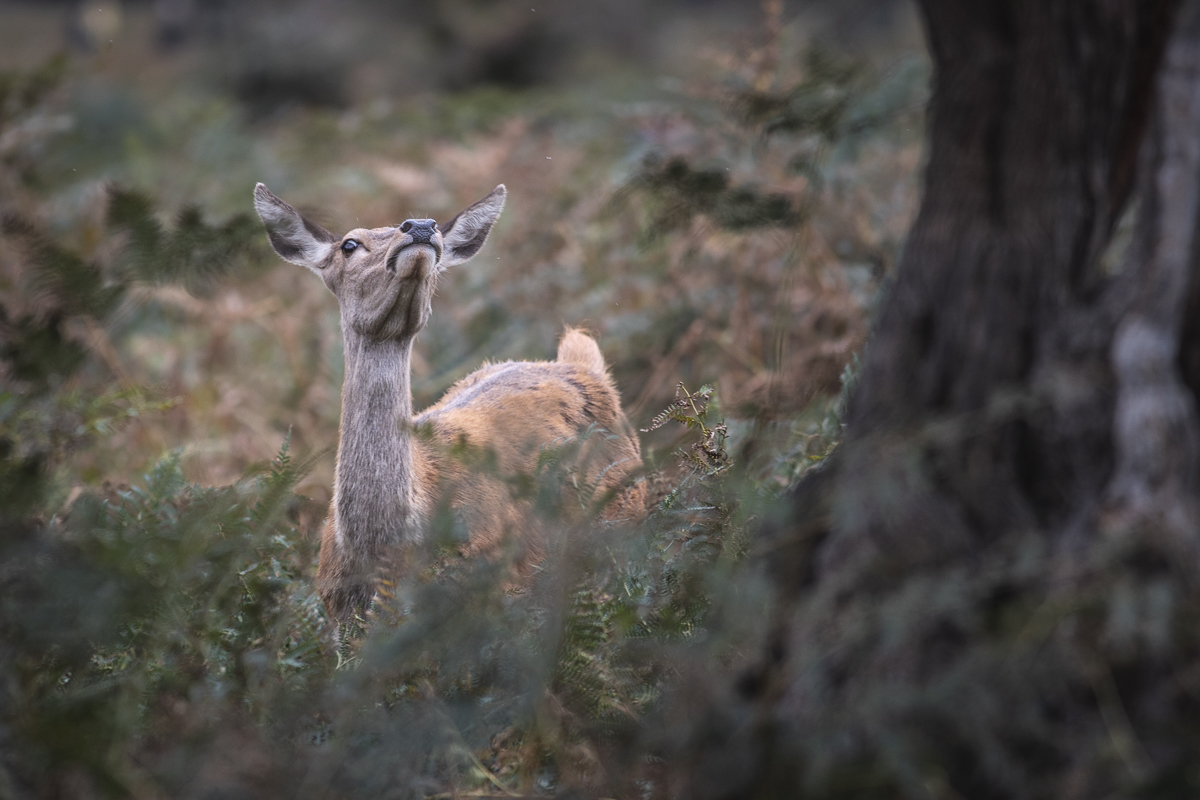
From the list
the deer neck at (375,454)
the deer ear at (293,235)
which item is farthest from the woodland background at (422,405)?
the deer neck at (375,454)

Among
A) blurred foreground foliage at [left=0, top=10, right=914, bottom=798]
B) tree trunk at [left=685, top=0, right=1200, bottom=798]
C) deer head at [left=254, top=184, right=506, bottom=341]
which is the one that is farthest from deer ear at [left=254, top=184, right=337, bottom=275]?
tree trunk at [left=685, top=0, right=1200, bottom=798]

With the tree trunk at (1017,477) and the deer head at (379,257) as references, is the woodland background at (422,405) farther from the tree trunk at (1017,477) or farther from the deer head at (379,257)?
the deer head at (379,257)

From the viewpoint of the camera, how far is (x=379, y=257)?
4652mm

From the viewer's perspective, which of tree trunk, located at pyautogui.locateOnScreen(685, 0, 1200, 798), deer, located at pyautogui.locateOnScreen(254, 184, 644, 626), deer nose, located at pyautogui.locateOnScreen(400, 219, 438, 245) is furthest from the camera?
deer nose, located at pyautogui.locateOnScreen(400, 219, 438, 245)

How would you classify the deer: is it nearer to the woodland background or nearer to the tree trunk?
the woodland background

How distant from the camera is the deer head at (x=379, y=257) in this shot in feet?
15.0

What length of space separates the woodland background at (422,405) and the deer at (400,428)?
228 millimetres

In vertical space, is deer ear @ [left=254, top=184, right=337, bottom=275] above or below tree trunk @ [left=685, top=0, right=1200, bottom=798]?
above

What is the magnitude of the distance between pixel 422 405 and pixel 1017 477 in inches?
199

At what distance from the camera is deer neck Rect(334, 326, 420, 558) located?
4375mm

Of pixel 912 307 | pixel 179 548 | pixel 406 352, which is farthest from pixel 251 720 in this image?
pixel 406 352

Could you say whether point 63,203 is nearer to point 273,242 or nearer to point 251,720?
point 273,242

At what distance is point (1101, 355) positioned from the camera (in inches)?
84.8

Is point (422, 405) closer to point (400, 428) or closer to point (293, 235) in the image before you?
point (293, 235)
